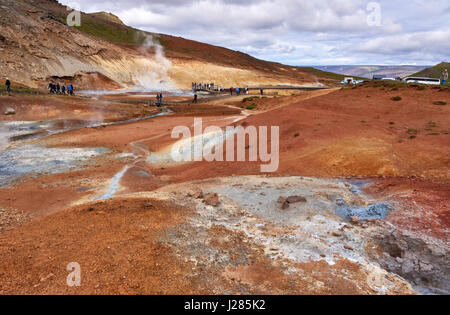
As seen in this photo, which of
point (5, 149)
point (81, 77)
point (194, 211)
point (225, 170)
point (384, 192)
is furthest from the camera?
point (81, 77)

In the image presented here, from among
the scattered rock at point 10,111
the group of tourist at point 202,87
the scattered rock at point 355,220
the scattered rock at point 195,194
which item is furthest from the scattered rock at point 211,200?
the group of tourist at point 202,87

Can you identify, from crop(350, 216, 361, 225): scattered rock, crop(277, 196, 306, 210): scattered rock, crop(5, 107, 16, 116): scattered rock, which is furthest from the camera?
crop(5, 107, 16, 116): scattered rock

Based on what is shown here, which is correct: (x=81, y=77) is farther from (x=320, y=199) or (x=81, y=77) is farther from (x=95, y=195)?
(x=320, y=199)

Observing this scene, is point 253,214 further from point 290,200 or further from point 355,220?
point 355,220

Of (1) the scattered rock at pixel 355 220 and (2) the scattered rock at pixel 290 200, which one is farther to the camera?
(2) the scattered rock at pixel 290 200

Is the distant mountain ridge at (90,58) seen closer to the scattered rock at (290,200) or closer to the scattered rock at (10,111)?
the scattered rock at (10,111)

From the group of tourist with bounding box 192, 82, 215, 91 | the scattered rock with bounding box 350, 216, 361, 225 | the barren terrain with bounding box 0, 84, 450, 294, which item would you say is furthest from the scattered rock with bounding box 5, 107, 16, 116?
the group of tourist with bounding box 192, 82, 215, 91

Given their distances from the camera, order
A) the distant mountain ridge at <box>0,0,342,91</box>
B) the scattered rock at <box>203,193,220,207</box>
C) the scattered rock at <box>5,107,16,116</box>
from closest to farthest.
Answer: the scattered rock at <box>203,193,220,207</box>
the scattered rock at <box>5,107,16,116</box>
the distant mountain ridge at <box>0,0,342,91</box>

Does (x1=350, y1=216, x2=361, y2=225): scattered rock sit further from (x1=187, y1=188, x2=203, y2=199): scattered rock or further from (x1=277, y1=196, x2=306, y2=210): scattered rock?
(x1=187, y1=188, x2=203, y2=199): scattered rock

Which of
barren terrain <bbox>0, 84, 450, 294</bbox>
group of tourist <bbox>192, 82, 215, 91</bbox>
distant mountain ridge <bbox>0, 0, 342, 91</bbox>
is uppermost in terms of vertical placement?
distant mountain ridge <bbox>0, 0, 342, 91</bbox>

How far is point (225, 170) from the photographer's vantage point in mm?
13484

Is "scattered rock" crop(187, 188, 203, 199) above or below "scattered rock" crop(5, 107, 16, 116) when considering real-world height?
below
